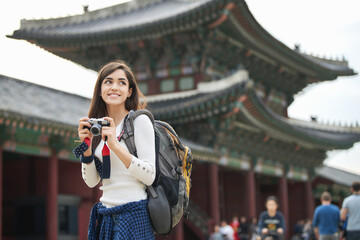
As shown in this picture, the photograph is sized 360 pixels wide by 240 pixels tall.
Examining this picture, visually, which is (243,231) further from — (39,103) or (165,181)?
(165,181)

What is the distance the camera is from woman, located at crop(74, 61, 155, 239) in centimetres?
326

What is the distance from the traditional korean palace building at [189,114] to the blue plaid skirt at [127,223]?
831 centimetres

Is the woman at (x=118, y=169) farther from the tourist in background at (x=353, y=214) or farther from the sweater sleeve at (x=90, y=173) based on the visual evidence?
the tourist in background at (x=353, y=214)

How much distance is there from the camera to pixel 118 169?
3.38 m

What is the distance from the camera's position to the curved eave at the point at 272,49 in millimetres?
19127

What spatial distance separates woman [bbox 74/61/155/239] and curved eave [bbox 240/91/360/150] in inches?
552

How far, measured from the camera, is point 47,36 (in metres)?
20.2

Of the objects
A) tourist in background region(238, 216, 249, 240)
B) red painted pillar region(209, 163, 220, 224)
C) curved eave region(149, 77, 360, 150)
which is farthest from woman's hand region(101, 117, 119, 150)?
tourist in background region(238, 216, 249, 240)

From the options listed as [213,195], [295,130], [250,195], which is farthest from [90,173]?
[295,130]

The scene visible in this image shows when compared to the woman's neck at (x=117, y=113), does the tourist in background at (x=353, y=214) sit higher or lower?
lower

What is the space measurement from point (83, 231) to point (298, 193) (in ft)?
46.1

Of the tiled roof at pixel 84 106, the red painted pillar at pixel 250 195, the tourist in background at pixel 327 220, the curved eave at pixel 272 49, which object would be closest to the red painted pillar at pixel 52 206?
the tiled roof at pixel 84 106

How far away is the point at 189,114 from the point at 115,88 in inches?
546

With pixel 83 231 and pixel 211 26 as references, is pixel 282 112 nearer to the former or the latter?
pixel 211 26
